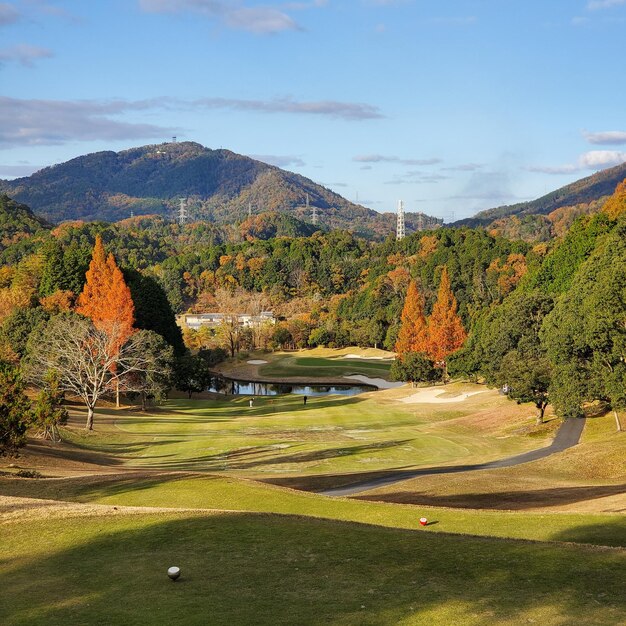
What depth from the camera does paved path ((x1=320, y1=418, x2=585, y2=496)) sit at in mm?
32688

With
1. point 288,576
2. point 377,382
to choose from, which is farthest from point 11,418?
point 377,382

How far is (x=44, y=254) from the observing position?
9419cm

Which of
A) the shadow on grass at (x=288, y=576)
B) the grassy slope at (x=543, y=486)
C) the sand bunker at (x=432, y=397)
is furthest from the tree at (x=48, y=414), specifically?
the sand bunker at (x=432, y=397)

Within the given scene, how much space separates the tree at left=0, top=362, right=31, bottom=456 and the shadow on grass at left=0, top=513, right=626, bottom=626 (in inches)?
524

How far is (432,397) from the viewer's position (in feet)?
247

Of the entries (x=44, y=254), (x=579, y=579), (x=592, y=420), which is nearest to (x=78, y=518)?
(x=579, y=579)

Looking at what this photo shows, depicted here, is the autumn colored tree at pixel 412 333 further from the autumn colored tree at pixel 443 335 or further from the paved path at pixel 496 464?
the paved path at pixel 496 464

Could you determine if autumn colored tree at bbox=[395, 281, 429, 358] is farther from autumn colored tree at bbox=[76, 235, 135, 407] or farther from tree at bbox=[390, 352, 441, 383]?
autumn colored tree at bbox=[76, 235, 135, 407]

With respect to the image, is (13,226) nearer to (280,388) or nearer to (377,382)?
(280,388)

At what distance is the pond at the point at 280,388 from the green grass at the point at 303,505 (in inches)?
2808

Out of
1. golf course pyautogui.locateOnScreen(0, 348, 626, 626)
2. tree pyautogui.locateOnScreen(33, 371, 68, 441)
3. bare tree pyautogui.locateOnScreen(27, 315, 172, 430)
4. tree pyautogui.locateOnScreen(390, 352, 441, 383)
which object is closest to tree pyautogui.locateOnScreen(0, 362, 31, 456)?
golf course pyautogui.locateOnScreen(0, 348, 626, 626)

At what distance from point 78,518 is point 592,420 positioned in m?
38.3

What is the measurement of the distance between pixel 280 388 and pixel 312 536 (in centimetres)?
8933

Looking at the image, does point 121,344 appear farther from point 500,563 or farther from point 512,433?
point 500,563
